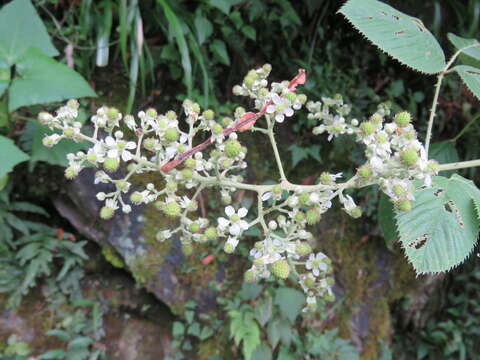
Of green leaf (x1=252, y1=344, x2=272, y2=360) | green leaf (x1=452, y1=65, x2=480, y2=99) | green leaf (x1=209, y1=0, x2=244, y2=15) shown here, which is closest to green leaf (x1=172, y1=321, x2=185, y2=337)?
green leaf (x1=252, y1=344, x2=272, y2=360)

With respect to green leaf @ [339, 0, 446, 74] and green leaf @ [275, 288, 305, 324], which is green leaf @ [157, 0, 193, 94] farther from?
green leaf @ [275, 288, 305, 324]

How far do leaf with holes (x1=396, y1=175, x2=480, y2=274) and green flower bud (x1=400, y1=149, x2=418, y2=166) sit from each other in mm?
186

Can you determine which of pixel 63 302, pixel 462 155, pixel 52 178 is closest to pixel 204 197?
pixel 52 178

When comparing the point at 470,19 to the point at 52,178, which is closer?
the point at 52,178

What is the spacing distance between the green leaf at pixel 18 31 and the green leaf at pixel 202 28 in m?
0.64

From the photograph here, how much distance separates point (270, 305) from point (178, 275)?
1.69ft

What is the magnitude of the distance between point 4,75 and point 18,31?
0.21m

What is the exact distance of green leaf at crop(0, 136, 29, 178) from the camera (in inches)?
47.3

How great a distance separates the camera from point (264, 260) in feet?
2.77

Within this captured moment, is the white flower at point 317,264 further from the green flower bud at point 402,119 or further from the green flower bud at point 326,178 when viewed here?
the green flower bud at point 402,119

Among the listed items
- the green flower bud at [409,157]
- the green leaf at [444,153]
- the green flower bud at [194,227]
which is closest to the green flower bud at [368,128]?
the green flower bud at [409,157]

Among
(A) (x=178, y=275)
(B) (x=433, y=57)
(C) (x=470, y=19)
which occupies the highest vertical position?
(B) (x=433, y=57)

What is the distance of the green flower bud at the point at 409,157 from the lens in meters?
0.68

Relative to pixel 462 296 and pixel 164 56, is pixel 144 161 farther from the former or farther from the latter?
pixel 462 296
